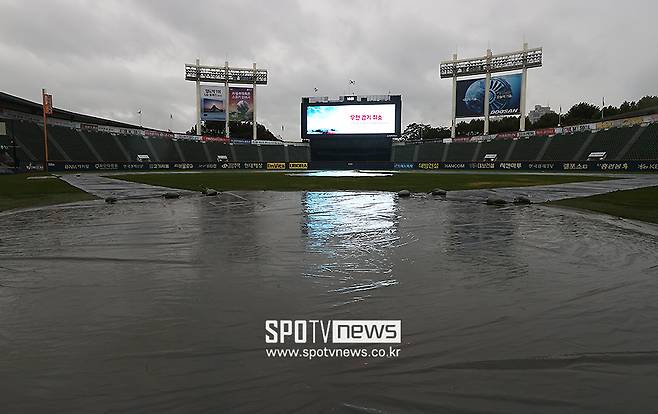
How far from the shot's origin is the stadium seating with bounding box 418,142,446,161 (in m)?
72.3

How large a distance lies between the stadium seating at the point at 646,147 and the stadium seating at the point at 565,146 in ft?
22.8

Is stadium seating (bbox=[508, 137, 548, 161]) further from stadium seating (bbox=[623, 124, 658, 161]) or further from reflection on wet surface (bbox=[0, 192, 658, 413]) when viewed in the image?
reflection on wet surface (bbox=[0, 192, 658, 413])

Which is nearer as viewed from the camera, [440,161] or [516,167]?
[516,167]

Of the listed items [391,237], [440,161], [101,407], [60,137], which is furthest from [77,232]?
[440,161]

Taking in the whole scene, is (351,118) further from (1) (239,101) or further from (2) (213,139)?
(2) (213,139)

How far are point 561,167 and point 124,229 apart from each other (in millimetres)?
58394

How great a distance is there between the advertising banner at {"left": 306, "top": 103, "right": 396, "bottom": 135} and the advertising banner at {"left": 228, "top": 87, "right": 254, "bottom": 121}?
48.8 feet

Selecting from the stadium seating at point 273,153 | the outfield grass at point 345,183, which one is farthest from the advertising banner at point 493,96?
the outfield grass at point 345,183

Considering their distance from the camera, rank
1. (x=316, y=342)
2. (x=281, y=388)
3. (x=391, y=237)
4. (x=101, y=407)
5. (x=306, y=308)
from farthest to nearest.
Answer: (x=391, y=237)
(x=306, y=308)
(x=316, y=342)
(x=281, y=388)
(x=101, y=407)

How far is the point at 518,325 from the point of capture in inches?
140

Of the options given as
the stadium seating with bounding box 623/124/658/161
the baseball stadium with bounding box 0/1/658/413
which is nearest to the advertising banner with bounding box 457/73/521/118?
the stadium seating with bounding box 623/124/658/161

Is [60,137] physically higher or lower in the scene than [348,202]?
higher

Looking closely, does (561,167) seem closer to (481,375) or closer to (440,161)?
(440,161)

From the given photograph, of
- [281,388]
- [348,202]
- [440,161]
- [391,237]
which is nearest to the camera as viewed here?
[281,388]
